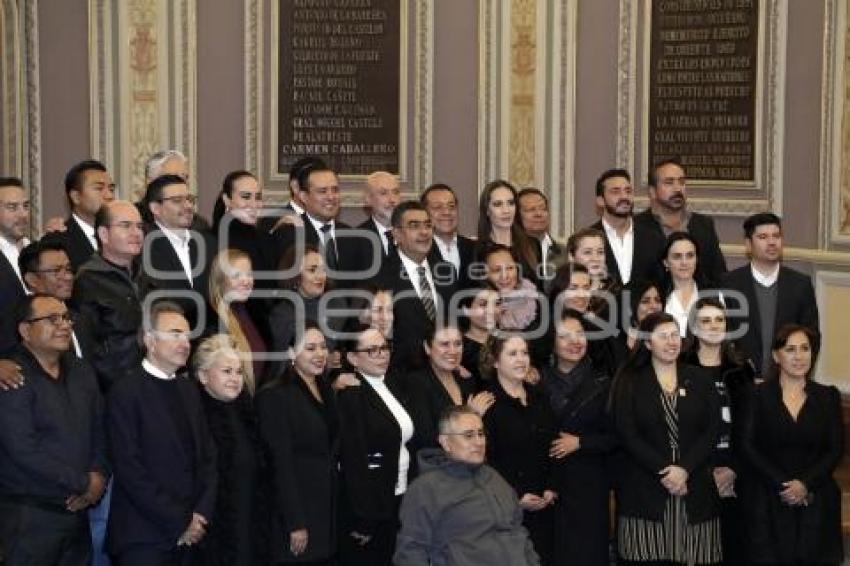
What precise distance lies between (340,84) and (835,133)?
140 inches

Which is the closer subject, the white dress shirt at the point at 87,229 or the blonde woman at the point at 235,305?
the blonde woman at the point at 235,305

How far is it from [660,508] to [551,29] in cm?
491

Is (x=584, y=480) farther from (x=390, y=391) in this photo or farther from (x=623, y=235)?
(x=623, y=235)

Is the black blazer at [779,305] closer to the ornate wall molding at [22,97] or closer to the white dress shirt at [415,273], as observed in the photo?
the white dress shirt at [415,273]

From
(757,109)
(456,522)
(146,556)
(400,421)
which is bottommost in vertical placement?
(146,556)

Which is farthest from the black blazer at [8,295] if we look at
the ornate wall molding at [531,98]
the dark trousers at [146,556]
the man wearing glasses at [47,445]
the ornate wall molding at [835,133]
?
the ornate wall molding at [835,133]

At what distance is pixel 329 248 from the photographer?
8.34 m

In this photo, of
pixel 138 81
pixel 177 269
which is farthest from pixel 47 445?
pixel 138 81

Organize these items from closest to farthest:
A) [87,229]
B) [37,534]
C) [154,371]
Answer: [37,534] → [154,371] → [87,229]

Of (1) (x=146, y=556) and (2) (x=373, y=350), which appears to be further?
(2) (x=373, y=350)

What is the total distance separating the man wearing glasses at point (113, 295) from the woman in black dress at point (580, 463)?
1.92m

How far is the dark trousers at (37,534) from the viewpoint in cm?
660

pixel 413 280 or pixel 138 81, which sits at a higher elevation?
pixel 138 81

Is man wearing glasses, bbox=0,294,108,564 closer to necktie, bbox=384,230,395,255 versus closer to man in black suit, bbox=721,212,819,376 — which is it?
necktie, bbox=384,230,395,255
